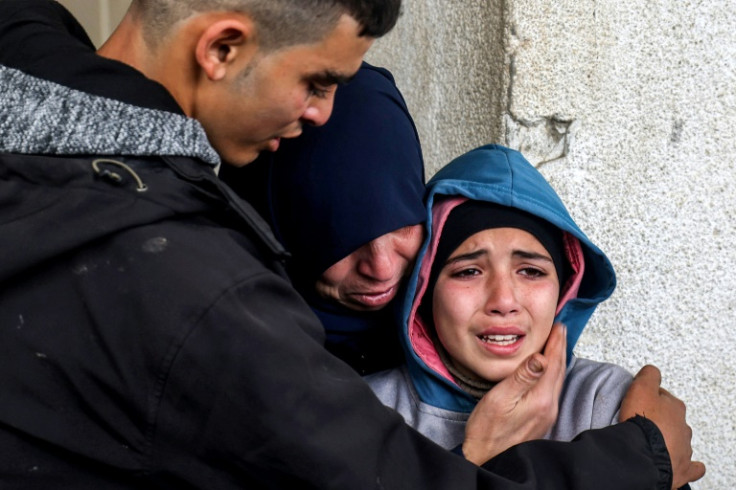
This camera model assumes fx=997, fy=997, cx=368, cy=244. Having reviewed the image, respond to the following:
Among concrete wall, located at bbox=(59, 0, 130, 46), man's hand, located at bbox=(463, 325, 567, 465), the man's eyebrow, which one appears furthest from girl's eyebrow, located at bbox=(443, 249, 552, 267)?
concrete wall, located at bbox=(59, 0, 130, 46)

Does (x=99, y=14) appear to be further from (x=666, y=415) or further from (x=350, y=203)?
(x=666, y=415)

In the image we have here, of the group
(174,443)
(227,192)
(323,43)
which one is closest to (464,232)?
(323,43)

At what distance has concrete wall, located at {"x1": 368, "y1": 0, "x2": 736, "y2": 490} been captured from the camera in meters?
2.57

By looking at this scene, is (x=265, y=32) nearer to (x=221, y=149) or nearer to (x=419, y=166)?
(x=221, y=149)

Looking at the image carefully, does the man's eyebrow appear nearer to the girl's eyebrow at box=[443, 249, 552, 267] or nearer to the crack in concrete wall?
the girl's eyebrow at box=[443, 249, 552, 267]

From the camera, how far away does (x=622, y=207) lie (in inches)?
104

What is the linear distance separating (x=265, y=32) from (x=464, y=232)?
0.85 meters

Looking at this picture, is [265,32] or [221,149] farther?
[221,149]

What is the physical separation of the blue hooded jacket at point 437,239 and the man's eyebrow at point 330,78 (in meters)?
0.65

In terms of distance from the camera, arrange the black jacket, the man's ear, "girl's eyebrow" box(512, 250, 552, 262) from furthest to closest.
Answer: "girl's eyebrow" box(512, 250, 552, 262), the man's ear, the black jacket

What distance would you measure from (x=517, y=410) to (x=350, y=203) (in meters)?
0.59

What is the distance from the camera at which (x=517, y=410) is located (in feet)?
6.75

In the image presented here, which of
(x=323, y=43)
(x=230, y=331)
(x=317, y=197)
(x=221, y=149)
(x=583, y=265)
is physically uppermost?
(x=323, y=43)

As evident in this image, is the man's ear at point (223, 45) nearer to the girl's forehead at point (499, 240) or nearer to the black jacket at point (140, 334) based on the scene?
the black jacket at point (140, 334)
